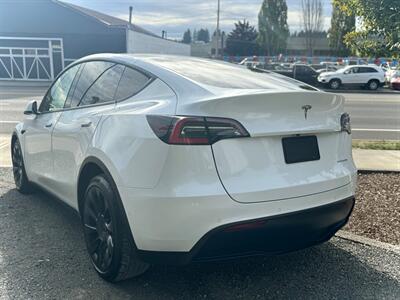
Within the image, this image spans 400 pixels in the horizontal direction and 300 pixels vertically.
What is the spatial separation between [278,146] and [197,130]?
56 centimetres

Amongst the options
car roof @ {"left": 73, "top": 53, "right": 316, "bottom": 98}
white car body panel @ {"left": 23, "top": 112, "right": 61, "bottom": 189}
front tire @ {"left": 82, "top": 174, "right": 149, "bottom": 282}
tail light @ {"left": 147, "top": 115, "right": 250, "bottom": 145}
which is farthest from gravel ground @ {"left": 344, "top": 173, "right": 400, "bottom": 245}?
white car body panel @ {"left": 23, "top": 112, "right": 61, "bottom": 189}

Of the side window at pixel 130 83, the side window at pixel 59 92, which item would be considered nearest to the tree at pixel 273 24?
the side window at pixel 59 92

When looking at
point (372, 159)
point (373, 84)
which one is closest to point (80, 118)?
point (372, 159)

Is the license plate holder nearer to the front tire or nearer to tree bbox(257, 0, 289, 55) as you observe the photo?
the front tire

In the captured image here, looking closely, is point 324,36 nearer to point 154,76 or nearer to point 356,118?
point 356,118

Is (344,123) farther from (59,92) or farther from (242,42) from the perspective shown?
(242,42)

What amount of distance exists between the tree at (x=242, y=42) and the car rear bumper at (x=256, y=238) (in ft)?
226

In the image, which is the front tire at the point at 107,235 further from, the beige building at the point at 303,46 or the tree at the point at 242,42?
the tree at the point at 242,42

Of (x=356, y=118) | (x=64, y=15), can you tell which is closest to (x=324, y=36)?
(x=64, y=15)

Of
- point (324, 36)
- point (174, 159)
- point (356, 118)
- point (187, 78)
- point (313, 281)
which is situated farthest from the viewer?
point (324, 36)

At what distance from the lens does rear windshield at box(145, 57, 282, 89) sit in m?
3.17

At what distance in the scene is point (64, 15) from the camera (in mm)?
32406

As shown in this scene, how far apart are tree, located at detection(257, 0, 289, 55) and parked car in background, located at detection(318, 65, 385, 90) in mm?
33615

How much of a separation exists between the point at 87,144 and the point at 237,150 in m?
1.24
